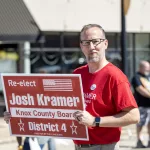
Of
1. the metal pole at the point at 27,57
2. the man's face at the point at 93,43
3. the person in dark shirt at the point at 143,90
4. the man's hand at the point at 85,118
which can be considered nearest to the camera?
the man's hand at the point at 85,118

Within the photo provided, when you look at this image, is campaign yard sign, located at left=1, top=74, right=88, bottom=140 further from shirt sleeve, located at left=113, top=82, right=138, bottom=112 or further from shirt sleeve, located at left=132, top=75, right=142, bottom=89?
shirt sleeve, located at left=132, top=75, right=142, bottom=89

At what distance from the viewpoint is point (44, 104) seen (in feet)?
15.9

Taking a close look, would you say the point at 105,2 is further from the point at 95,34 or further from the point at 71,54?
the point at 95,34

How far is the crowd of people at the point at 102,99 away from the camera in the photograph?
434cm

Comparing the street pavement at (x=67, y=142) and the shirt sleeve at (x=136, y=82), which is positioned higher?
the shirt sleeve at (x=136, y=82)

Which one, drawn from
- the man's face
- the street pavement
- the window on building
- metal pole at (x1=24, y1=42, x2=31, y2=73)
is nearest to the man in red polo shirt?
the man's face

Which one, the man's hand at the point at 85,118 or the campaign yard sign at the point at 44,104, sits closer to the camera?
the man's hand at the point at 85,118

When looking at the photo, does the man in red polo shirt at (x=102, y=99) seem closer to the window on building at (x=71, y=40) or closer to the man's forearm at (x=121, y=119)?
the man's forearm at (x=121, y=119)

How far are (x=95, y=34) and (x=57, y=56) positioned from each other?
1496 cm

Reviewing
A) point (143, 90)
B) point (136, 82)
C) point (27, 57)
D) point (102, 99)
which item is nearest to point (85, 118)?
point (102, 99)

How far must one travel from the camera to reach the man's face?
4449 millimetres

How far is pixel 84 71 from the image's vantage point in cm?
470

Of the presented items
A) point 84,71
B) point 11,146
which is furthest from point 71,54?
point 84,71


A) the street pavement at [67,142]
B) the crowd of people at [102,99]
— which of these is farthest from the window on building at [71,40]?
the crowd of people at [102,99]
